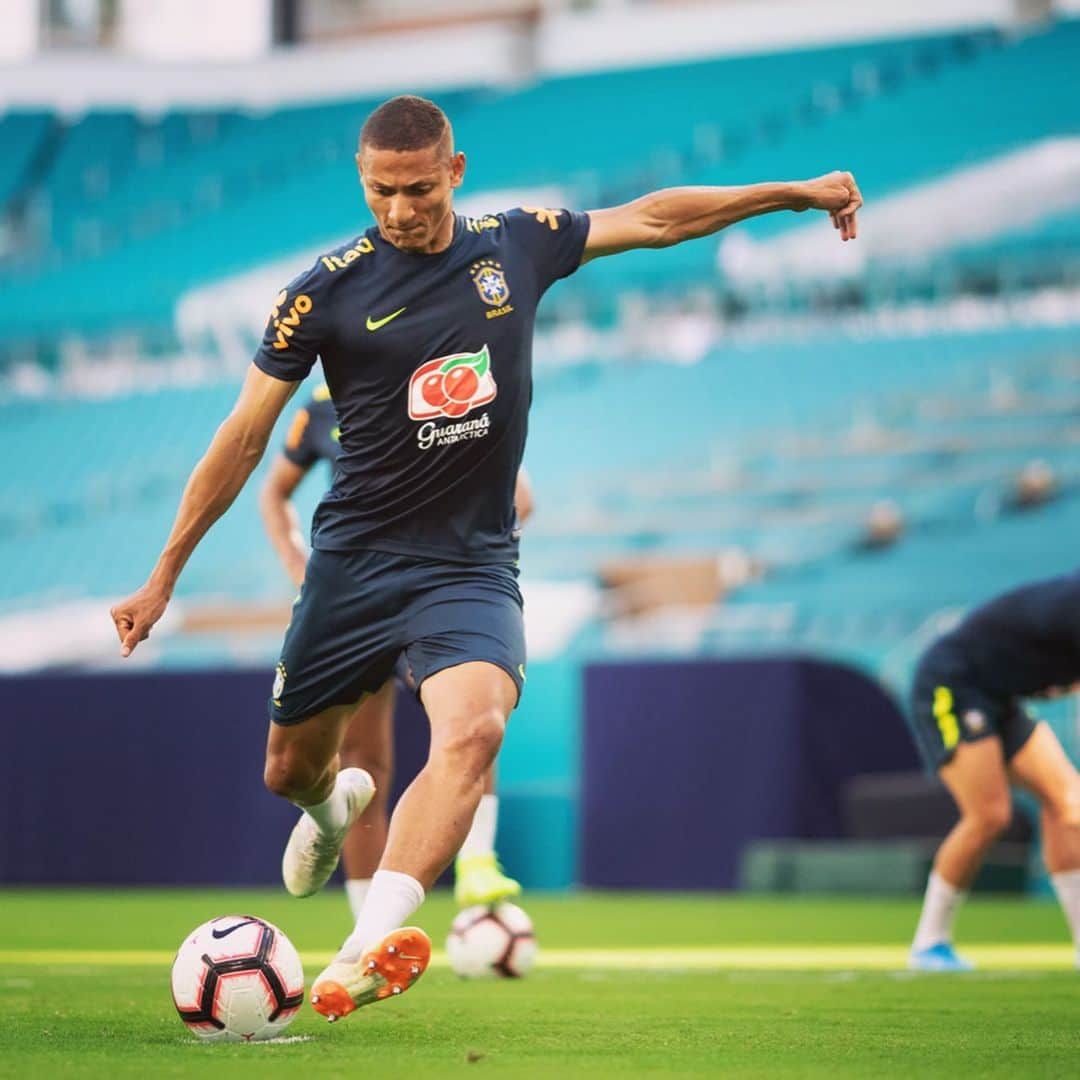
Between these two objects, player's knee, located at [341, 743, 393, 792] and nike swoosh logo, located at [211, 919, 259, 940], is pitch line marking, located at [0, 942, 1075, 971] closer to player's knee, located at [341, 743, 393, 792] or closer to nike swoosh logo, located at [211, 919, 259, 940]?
player's knee, located at [341, 743, 393, 792]

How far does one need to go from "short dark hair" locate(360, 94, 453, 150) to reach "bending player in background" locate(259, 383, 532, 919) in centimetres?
174

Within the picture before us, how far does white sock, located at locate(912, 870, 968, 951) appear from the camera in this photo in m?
7.55

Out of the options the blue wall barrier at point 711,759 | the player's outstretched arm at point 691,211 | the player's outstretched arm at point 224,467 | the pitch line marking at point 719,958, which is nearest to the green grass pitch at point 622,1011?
the pitch line marking at point 719,958

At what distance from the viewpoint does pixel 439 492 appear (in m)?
4.95

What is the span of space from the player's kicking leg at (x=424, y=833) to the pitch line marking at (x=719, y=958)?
10.1ft

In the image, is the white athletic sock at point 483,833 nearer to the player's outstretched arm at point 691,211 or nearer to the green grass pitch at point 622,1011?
the green grass pitch at point 622,1011

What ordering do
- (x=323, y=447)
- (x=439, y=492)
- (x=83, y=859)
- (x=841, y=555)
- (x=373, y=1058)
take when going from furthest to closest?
Result: (x=841, y=555) < (x=83, y=859) < (x=323, y=447) < (x=439, y=492) < (x=373, y=1058)

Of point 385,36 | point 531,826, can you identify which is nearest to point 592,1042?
point 531,826

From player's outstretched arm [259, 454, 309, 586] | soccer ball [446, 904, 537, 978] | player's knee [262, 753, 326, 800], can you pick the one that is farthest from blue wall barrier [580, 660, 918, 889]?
player's knee [262, 753, 326, 800]

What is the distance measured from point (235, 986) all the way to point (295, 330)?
1.55 meters

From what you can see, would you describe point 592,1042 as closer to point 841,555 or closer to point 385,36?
point 841,555

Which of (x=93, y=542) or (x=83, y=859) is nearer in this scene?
(x=83, y=859)

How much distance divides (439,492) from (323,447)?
223 cm

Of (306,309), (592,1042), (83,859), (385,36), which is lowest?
(83,859)
